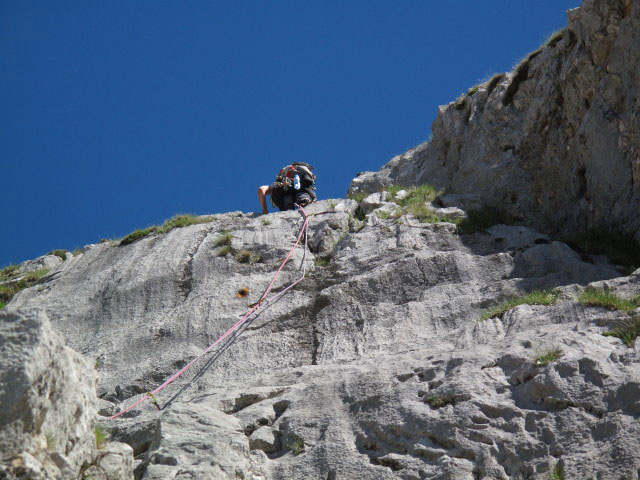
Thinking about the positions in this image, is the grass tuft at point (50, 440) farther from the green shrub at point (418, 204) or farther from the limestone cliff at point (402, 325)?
the green shrub at point (418, 204)

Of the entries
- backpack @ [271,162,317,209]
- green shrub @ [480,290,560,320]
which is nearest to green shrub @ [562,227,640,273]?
green shrub @ [480,290,560,320]

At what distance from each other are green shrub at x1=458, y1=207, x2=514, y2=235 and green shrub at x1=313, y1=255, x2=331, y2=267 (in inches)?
113

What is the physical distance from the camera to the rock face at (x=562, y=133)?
15.9 m

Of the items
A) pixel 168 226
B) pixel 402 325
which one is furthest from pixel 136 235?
pixel 402 325

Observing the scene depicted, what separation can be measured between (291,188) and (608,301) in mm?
12101

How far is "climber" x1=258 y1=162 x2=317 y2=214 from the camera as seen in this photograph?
74.2 ft

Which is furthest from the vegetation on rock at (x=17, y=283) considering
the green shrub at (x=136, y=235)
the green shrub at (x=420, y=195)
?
the green shrub at (x=420, y=195)

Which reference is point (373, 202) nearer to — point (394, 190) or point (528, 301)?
point (394, 190)

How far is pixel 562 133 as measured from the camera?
18.3 m

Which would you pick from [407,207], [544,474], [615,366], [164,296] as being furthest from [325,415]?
[407,207]

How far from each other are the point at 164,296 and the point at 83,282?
2787mm

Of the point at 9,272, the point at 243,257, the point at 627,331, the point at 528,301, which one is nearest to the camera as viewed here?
the point at 627,331

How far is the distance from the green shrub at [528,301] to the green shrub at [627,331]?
1693 mm

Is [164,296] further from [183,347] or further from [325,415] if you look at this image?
[325,415]
